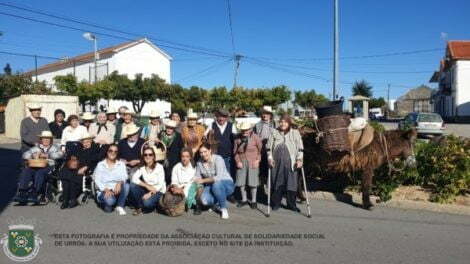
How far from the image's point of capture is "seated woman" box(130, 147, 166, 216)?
7.39m

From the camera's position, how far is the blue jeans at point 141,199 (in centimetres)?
734

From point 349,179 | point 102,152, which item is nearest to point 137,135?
point 102,152

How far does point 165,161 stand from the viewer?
27.3 ft

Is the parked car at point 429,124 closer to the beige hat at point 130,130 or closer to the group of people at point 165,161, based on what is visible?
the group of people at point 165,161

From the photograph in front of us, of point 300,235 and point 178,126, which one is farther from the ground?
point 178,126

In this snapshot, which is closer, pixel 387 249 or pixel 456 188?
pixel 387 249

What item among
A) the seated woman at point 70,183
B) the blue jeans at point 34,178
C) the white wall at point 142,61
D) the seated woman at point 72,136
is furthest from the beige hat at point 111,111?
the white wall at point 142,61

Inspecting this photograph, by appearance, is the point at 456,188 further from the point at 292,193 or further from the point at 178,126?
the point at 178,126

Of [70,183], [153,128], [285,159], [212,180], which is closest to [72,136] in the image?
[70,183]

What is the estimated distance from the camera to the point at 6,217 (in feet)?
23.3

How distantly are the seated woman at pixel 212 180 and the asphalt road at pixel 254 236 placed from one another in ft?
0.89

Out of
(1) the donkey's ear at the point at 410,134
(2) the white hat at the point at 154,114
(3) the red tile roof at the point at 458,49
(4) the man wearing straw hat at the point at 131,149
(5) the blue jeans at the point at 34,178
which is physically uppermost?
(3) the red tile roof at the point at 458,49

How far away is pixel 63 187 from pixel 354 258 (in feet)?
18.0

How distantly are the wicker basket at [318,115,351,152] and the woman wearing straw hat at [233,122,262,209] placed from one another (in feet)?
4.17
